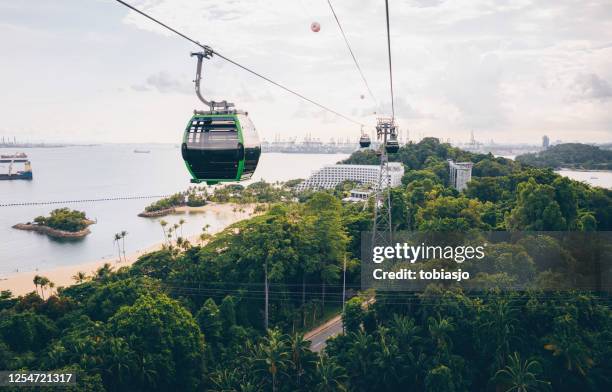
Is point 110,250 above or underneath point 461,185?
underneath

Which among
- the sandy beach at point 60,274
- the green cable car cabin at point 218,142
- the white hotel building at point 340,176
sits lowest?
the sandy beach at point 60,274

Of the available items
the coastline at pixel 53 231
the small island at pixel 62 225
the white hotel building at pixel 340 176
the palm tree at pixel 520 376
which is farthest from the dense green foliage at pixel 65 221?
the palm tree at pixel 520 376

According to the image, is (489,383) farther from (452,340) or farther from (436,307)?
(436,307)

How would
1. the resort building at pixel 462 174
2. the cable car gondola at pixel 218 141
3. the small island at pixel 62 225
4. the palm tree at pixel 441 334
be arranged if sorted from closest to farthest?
the cable car gondola at pixel 218 141, the palm tree at pixel 441 334, the small island at pixel 62 225, the resort building at pixel 462 174

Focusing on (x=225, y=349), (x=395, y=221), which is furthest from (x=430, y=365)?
(x=395, y=221)

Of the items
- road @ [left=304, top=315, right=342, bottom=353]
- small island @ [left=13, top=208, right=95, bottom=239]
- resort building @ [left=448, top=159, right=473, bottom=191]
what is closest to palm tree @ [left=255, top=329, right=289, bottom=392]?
road @ [left=304, top=315, right=342, bottom=353]

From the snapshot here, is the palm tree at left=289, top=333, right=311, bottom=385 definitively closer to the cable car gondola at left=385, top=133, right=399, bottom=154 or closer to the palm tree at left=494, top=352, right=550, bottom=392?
the palm tree at left=494, top=352, right=550, bottom=392

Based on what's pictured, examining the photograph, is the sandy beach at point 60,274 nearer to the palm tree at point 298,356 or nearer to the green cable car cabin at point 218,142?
the palm tree at point 298,356
